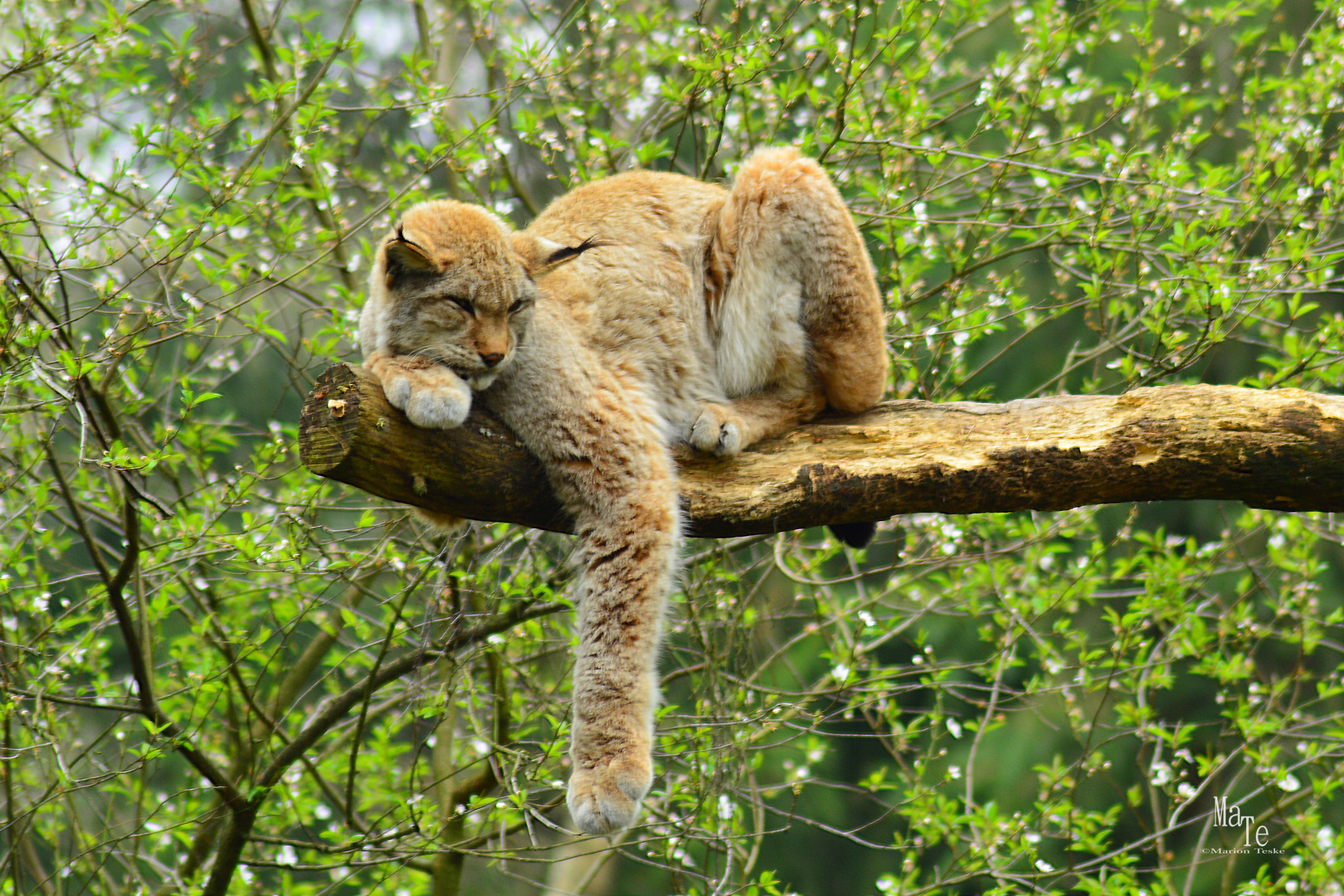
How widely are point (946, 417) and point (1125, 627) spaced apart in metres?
2.11

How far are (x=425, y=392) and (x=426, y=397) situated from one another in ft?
0.05

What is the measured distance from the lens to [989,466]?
139 inches

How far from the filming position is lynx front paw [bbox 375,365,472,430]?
3.12 metres

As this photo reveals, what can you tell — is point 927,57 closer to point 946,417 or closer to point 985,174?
point 985,174

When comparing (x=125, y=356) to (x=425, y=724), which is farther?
(x=425, y=724)

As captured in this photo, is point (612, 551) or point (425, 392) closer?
point (425, 392)

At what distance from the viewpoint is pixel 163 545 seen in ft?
13.2

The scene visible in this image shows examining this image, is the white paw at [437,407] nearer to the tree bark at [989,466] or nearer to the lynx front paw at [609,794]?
the tree bark at [989,466]

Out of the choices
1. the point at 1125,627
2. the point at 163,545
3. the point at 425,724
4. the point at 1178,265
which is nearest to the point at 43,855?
the point at 425,724

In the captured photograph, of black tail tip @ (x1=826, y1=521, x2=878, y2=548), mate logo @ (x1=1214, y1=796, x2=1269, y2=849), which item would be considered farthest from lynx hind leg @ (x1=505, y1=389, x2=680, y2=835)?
mate logo @ (x1=1214, y1=796, x2=1269, y2=849)

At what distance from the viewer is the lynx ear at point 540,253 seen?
3.67 metres

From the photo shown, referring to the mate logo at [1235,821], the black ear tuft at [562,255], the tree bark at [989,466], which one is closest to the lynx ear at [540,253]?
the black ear tuft at [562,255]

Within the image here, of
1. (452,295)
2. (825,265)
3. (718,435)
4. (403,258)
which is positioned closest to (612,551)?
(718,435)

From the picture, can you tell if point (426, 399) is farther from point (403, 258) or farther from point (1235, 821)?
point (1235, 821)
